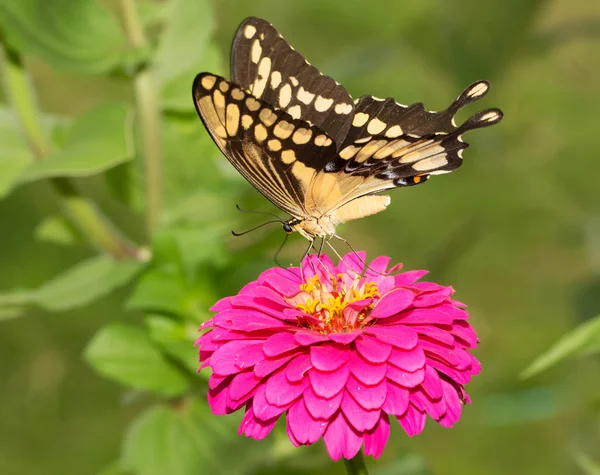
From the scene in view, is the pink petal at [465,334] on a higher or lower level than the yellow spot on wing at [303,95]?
lower

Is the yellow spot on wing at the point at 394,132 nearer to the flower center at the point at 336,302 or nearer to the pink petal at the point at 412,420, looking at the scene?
the flower center at the point at 336,302

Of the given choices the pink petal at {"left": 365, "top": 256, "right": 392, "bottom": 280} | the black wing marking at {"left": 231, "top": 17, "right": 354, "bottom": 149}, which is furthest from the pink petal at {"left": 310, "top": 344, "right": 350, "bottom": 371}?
the black wing marking at {"left": 231, "top": 17, "right": 354, "bottom": 149}

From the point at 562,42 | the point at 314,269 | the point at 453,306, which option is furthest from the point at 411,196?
the point at 453,306

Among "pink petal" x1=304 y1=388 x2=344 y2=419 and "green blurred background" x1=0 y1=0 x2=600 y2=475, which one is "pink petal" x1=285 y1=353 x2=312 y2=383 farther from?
"green blurred background" x1=0 y1=0 x2=600 y2=475

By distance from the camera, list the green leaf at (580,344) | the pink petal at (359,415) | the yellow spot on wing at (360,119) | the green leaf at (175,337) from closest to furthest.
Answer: the pink petal at (359,415)
the green leaf at (580,344)
the yellow spot on wing at (360,119)
the green leaf at (175,337)

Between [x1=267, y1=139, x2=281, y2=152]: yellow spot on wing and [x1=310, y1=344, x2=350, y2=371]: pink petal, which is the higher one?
[x1=267, y1=139, x2=281, y2=152]: yellow spot on wing

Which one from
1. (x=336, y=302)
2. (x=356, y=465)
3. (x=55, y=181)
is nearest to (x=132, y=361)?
(x=55, y=181)

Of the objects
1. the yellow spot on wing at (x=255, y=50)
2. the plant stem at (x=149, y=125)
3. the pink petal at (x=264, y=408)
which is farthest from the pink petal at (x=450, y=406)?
the plant stem at (x=149, y=125)
